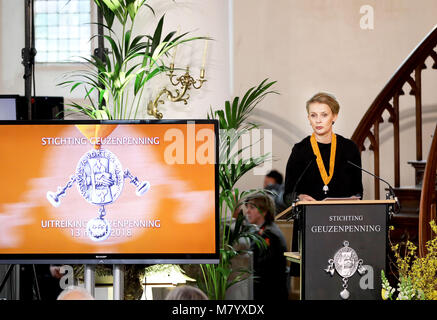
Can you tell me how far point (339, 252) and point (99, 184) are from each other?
144cm

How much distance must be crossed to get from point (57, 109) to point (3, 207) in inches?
68.8

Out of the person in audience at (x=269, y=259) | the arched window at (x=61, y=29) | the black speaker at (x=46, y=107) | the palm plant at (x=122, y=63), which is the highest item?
the arched window at (x=61, y=29)

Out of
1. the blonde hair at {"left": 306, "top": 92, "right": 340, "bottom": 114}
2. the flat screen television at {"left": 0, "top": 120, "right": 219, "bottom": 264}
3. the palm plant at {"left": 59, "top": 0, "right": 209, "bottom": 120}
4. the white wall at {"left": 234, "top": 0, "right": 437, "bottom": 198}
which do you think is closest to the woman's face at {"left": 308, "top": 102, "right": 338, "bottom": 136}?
the blonde hair at {"left": 306, "top": 92, "right": 340, "bottom": 114}

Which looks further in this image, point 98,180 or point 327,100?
point 327,100

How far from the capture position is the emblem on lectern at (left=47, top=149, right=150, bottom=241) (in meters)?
4.57

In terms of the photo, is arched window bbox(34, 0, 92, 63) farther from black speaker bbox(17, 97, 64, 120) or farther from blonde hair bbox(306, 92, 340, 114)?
blonde hair bbox(306, 92, 340, 114)

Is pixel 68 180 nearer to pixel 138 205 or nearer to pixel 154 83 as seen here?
pixel 138 205

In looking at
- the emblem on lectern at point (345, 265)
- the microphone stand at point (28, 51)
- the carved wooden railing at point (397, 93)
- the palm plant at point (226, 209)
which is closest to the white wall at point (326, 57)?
the carved wooden railing at point (397, 93)

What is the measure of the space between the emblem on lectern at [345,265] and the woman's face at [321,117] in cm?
93

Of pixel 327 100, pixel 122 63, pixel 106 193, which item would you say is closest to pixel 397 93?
pixel 327 100

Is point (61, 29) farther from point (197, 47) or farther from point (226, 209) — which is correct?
point (226, 209)

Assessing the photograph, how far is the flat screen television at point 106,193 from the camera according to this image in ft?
15.0

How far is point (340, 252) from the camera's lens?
14.1 ft

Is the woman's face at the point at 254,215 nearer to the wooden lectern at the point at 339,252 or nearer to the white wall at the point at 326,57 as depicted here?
the white wall at the point at 326,57
